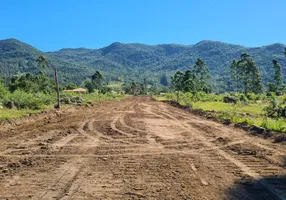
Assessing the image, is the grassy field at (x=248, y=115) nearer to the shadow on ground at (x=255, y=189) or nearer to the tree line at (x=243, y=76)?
the shadow on ground at (x=255, y=189)

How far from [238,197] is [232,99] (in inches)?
1490

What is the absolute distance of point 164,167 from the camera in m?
6.04

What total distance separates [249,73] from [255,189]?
6129cm

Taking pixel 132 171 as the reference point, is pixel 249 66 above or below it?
above

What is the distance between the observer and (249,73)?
202 feet

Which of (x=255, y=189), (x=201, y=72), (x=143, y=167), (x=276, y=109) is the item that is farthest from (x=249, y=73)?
(x=255, y=189)

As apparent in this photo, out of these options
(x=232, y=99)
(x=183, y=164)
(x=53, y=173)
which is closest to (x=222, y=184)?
(x=183, y=164)

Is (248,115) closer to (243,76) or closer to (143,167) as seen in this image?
(143,167)

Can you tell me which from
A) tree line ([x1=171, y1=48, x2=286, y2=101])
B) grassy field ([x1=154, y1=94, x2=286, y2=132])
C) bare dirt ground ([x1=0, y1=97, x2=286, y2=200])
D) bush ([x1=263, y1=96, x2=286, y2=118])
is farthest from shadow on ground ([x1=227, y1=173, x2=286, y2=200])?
tree line ([x1=171, y1=48, x2=286, y2=101])

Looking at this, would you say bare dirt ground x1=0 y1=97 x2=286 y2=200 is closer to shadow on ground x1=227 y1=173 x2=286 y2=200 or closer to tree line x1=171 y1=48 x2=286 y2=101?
shadow on ground x1=227 y1=173 x2=286 y2=200

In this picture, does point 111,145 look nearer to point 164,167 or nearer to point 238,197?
point 164,167

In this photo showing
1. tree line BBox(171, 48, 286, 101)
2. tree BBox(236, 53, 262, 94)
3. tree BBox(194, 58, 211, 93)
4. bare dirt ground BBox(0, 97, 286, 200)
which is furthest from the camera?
tree BBox(194, 58, 211, 93)

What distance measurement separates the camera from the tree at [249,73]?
2362 inches

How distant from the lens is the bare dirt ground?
182 inches
